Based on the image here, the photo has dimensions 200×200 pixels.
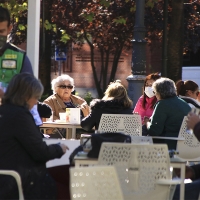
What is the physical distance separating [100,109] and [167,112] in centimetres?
87

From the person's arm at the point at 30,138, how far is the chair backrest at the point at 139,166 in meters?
0.48

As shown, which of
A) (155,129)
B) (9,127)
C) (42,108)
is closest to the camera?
(9,127)

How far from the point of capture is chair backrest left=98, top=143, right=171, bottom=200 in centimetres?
591

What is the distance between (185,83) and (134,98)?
7.96 ft

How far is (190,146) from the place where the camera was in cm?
984

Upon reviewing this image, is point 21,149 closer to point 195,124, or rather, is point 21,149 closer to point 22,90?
point 22,90

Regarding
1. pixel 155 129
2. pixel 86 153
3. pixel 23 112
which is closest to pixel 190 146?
pixel 155 129

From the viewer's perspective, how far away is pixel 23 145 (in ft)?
18.7

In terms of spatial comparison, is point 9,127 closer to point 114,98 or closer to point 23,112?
point 23,112

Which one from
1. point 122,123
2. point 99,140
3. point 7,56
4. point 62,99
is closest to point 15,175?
point 99,140

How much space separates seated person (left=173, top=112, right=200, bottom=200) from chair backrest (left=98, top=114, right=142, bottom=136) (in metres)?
2.74

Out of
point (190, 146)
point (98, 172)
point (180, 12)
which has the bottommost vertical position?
point (190, 146)

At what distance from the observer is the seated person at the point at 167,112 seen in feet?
31.3

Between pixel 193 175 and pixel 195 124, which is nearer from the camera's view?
pixel 195 124
